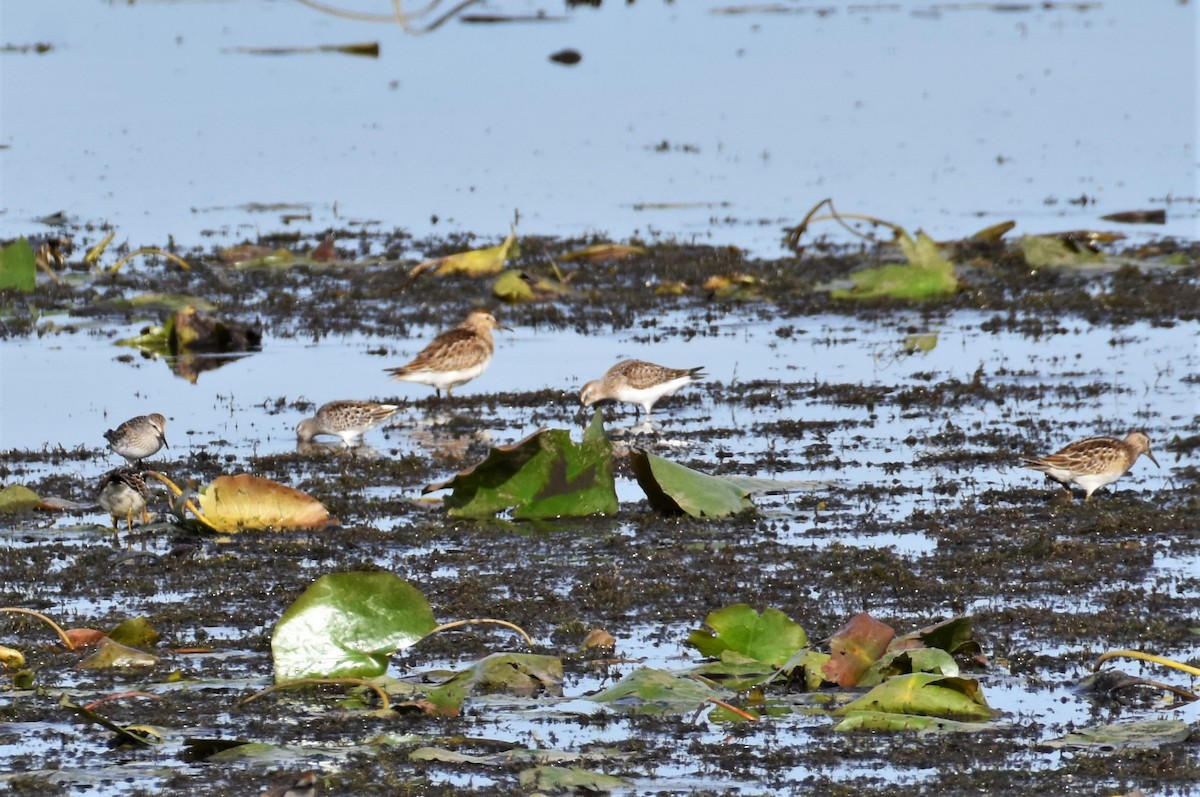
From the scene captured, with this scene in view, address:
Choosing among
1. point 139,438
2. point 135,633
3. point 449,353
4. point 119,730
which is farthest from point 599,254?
point 119,730

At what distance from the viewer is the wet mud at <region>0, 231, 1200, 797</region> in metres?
6.90

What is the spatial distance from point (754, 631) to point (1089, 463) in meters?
3.54

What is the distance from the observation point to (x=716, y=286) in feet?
60.6

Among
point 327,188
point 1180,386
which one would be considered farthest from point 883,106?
point 1180,386

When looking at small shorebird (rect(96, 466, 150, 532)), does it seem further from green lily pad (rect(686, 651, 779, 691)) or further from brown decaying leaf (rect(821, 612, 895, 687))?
brown decaying leaf (rect(821, 612, 895, 687))

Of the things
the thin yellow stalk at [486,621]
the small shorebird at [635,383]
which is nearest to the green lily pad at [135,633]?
the thin yellow stalk at [486,621]

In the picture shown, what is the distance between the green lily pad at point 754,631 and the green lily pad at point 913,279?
1044 cm

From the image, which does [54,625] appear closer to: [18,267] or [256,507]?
[256,507]

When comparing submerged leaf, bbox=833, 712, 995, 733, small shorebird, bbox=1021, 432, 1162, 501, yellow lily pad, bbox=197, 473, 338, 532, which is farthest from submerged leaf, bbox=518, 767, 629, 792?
small shorebird, bbox=1021, 432, 1162, 501

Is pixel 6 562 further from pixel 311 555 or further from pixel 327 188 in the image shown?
pixel 327 188

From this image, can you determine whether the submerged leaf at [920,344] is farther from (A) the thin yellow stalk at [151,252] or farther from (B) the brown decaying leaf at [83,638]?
(B) the brown decaying leaf at [83,638]

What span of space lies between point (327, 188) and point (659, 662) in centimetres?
1916

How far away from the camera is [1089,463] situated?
10.9 m

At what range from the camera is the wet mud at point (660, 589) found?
6.90 metres
